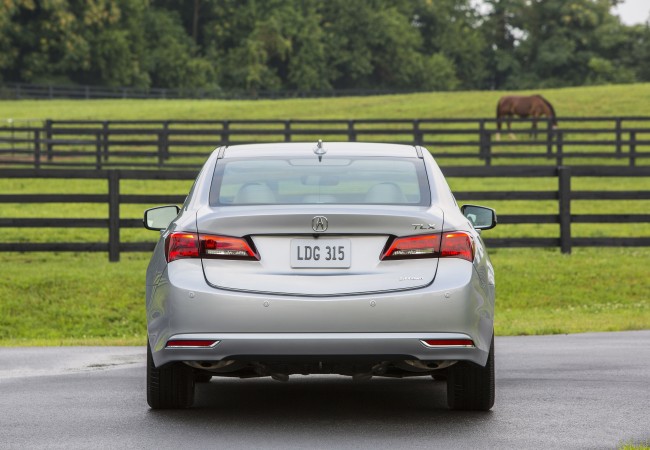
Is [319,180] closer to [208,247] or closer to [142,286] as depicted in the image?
[208,247]

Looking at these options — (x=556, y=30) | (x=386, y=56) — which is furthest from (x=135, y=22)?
(x=556, y=30)

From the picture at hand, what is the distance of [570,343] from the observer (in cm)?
1280

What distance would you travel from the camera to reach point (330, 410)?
340 inches

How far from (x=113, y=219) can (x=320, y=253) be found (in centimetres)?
1195

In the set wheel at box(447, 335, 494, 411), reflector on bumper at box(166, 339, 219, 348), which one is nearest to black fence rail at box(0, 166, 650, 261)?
wheel at box(447, 335, 494, 411)

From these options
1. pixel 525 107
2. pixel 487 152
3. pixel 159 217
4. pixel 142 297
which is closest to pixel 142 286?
pixel 142 297

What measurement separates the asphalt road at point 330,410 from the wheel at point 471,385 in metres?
0.07

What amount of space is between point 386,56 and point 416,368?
9521cm

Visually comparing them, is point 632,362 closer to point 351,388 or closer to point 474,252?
point 351,388

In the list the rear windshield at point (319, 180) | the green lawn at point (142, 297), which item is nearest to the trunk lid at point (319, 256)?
the rear windshield at point (319, 180)

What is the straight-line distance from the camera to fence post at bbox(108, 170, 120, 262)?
62.8ft

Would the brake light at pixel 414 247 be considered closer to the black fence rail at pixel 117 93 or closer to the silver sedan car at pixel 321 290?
the silver sedan car at pixel 321 290

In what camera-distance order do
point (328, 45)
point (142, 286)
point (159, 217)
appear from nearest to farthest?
point (159, 217), point (142, 286), point (328, 45)

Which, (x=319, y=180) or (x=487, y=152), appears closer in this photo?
(x=319, y=180)
